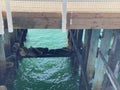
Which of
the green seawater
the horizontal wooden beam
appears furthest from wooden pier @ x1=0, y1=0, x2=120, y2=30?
the green seawater

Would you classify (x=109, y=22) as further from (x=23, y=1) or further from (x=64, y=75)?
(x=64, y=75)

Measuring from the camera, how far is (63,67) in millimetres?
9609

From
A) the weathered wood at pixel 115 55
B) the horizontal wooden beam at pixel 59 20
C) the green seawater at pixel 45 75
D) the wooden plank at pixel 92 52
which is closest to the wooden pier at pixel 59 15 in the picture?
the horizontal wooden beam at pixel 59 20

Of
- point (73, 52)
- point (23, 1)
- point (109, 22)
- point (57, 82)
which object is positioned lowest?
point (57, 82)

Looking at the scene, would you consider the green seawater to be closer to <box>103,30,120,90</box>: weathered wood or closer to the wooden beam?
<box>103,30,120,90</box>: weathered wood

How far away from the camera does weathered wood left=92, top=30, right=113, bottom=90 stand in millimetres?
5800

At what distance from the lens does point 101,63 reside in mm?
Result: 6035

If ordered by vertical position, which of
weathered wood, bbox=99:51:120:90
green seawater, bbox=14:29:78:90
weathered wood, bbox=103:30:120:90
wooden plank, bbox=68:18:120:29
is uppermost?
wooden plank, bbox=68:18:120:29

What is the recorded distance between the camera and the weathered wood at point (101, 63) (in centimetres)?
580

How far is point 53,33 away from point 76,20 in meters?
8.19

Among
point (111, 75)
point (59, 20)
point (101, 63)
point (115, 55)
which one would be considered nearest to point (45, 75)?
point (101, 63)

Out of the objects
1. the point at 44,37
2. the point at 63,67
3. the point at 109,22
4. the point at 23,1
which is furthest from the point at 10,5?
the point at 44,37

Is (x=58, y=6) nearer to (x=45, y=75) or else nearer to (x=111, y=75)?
(x=111, y=75)

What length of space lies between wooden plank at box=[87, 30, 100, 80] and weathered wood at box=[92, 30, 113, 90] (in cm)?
20
